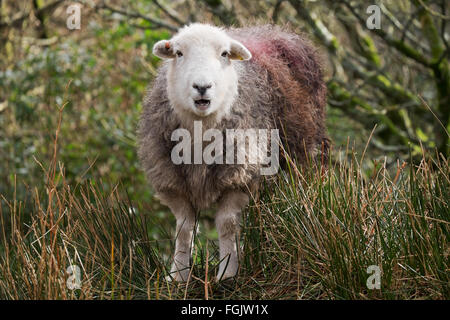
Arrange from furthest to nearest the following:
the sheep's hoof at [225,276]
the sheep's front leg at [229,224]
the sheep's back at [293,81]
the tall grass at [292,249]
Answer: the sheep's back at [293,81] → the sheep's front leg at [229,224] → the sheep's hoof at [225,276] → the tall grass at [292,249]

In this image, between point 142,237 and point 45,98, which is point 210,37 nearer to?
point 142,237

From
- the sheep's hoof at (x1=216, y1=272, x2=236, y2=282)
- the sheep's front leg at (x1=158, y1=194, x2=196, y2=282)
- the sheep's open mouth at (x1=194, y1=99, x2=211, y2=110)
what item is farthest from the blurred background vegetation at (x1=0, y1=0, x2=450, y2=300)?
the sheep's open mouth at (x1=194, y1=99, x2=211, y2=110)

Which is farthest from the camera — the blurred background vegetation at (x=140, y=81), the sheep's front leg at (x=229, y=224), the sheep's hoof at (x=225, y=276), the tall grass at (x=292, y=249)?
the blurred background vegetation at (x=140, y=81)

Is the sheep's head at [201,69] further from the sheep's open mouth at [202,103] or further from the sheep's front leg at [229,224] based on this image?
the sheep's front leg at [229,224]

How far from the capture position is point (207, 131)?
4.16 metres

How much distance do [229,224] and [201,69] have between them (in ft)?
3.34

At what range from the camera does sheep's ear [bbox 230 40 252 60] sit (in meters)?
4.15

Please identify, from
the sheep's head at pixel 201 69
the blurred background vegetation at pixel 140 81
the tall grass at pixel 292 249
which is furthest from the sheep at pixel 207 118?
the blurred background vegetation at pixel 140 81

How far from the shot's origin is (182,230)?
427cm

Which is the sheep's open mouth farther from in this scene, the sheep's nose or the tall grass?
the tall grass

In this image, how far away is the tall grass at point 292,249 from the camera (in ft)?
10.9

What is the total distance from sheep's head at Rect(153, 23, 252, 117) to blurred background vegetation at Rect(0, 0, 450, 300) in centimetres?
361

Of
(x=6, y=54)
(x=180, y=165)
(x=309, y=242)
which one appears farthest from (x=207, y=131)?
(x=6, y=54)
